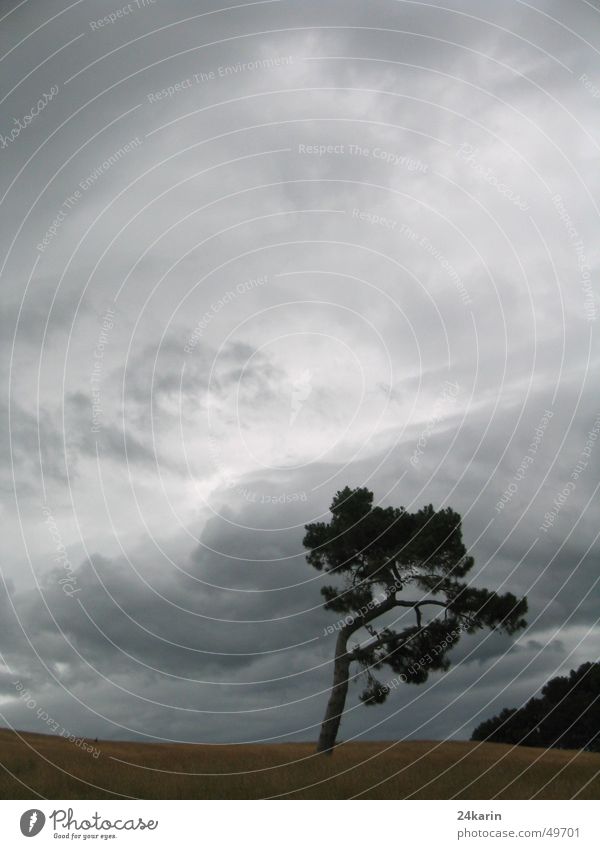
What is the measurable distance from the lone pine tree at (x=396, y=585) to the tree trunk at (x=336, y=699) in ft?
0.05

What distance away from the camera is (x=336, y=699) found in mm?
10289

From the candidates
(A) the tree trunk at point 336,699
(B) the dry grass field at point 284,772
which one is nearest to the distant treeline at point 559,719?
(B) the dry grass field at point 284,772

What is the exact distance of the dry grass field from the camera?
8859 millimetres

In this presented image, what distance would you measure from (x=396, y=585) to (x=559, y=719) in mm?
2840

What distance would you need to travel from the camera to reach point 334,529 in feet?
38.3

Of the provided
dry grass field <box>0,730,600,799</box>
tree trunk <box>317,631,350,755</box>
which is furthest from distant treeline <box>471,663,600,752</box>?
tree trunk <box>317,631,350,755</box>

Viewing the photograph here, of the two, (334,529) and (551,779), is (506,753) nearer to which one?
(551,779)

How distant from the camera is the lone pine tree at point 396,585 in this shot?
10820mm

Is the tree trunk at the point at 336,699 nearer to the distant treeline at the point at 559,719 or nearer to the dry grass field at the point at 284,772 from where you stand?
the dry grass field at the point at 284,772

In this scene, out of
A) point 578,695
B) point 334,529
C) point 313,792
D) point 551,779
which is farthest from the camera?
point 334,529
